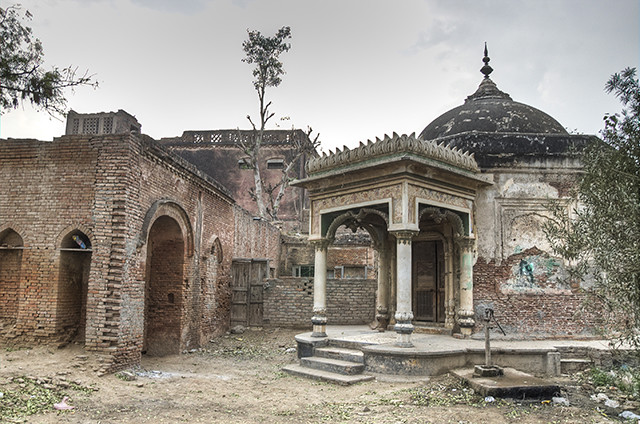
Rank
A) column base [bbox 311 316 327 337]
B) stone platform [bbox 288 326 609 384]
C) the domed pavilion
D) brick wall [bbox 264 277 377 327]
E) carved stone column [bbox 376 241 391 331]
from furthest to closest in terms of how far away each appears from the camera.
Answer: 1. brick wall [bbox 264 277 377 327]
2. carved stone column [bbox 376 241 391 331]
3. column base [bbox 311 316 327 337]
4. the domed pavilion
5. stone platform [bbox 288 326 609 384]

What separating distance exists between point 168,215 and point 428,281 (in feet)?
19.2

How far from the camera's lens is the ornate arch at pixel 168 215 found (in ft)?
31.5

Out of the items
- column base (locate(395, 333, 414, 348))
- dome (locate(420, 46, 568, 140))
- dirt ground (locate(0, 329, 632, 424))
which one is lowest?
dirt ground (locate(0, 329, 632, 424))

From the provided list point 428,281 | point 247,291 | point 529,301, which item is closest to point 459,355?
point 529,301

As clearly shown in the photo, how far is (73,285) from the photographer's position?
9242 mm

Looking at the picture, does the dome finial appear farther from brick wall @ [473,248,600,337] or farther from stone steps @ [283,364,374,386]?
stone steps @ [283,364,374,386]

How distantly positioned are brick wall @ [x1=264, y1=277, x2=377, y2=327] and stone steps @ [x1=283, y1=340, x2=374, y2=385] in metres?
4.27

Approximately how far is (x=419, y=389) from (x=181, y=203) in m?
6.36

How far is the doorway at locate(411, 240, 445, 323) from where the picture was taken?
1148 centimetres

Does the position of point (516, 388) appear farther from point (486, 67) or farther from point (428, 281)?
point (486, 67)

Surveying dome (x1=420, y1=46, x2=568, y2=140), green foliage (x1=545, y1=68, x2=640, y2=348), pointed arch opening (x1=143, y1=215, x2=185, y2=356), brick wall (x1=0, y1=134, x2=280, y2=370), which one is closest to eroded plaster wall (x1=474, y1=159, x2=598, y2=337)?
dome (x1=420, y1=46, x2=568, y2=140)

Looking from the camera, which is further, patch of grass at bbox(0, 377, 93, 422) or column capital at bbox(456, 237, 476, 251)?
column capital at bbox(456, 237, 476, 251)

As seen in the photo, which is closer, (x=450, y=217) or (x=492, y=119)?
(x=450, y=217)

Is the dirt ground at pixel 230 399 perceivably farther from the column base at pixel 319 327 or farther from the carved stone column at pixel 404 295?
the column base at pixel 319 327
